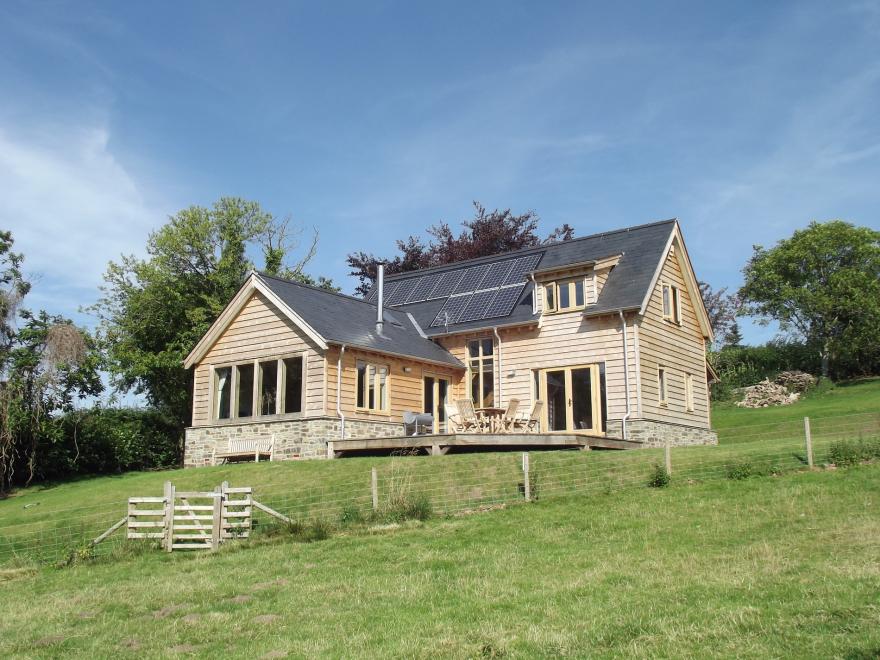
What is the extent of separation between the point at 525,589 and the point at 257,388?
1686 cm

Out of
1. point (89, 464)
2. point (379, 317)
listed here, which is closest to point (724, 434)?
point (379, 317)

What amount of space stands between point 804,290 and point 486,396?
26709 millimetres

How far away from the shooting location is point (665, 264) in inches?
1006

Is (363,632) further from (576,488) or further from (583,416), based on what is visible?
(583,416)

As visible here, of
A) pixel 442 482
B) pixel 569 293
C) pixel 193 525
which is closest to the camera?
pixel 193 525

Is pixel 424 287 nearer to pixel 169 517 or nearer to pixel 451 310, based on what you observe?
pixel 451 310

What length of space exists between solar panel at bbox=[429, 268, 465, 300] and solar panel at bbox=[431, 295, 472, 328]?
0.83 metres

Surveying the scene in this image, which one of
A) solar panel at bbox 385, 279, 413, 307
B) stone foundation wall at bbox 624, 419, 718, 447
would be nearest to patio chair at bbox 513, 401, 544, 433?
stone foundation wall at bbox 624, 419, 718, 447

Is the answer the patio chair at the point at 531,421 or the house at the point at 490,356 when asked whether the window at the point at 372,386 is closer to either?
the house at the point at 490,356

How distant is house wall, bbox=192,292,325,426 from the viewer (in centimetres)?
2334

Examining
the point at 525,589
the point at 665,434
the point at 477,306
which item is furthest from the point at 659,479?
the point at 477,306

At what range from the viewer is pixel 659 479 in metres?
16.0

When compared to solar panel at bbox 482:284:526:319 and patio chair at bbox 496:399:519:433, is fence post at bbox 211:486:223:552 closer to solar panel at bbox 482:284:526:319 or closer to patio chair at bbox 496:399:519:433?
patio chair at bbox 496:399:519:433

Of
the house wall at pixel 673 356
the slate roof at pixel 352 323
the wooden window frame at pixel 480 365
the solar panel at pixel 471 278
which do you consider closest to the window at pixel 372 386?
the slate roof at pixel 352 323
